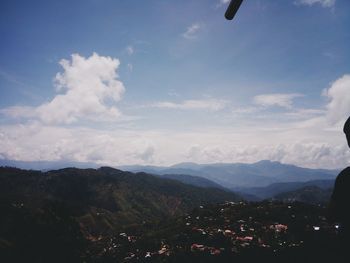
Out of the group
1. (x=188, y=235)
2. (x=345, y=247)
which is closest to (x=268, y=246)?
(x=188, y=235)

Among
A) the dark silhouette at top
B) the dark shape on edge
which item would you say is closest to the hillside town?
the dark silhouette at top

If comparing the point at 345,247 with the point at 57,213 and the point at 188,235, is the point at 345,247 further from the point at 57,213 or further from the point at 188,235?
the point at 188,235

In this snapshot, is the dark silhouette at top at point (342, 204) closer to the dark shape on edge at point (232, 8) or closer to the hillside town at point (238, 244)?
the dark shape on edge at point (232, 8)

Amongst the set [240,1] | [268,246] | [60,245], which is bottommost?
[268,246]

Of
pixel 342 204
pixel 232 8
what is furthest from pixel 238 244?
pixel 232 8

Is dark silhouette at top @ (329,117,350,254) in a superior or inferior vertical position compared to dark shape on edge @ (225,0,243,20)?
inferior

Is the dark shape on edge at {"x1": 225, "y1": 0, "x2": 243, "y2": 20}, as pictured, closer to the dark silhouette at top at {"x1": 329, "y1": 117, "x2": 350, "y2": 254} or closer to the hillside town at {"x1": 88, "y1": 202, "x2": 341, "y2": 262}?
the dark silhouette at top at {"x1": 329, "y1": 117, "x2": 350, "y2": 254}

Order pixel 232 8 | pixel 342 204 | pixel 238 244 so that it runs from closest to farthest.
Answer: pixel 232 8
pixel 342 204
pixel 238 244

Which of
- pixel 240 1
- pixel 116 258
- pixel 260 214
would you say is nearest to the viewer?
pixel 240 1

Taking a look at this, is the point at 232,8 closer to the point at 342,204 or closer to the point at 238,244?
the point at 342,204
